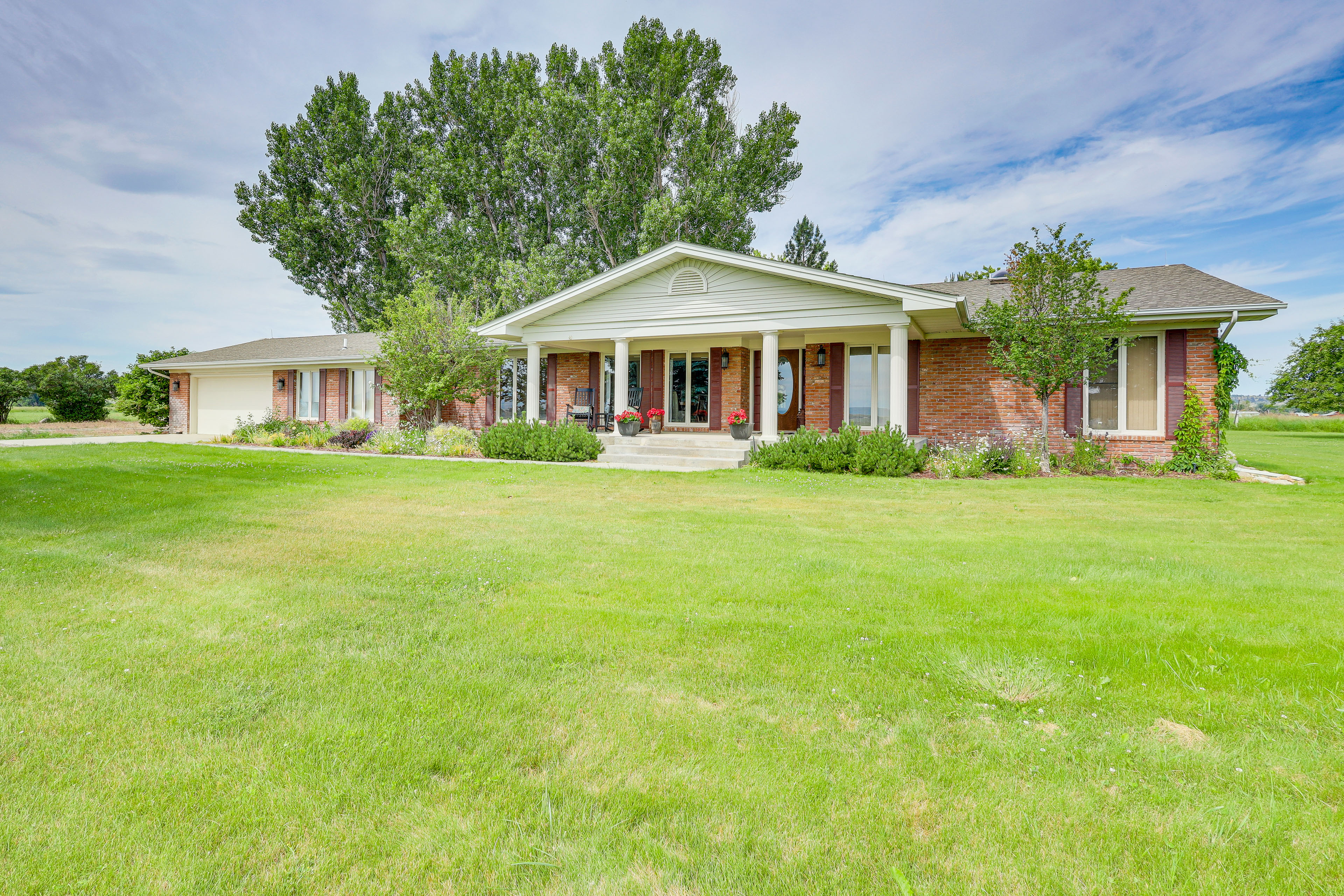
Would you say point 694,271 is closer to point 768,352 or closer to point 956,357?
point 768,352

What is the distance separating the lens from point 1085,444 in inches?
454

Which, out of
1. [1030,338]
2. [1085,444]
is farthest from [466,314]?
[1085,444]

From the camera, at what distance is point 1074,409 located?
12375 millimetres

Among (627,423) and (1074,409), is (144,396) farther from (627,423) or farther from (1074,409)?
(1074,409)

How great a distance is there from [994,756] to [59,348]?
38.7 metres

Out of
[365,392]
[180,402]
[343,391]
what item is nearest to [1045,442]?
[365,392]

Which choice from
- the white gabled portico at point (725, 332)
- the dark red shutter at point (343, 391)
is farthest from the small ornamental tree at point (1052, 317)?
the dark red shutter at point (343, 391)

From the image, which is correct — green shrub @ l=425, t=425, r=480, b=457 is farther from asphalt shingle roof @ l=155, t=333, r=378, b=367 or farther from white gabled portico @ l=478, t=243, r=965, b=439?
asphalt shingle roof @ l=155, t=333, r=378, b=367

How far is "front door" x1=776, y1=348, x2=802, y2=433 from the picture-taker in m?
15.5

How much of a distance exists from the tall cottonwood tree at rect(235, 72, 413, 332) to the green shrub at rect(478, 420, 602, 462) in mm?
15867

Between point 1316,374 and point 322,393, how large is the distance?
55.3 meters

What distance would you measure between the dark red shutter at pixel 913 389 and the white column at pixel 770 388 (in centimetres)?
330

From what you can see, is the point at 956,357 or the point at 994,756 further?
the point at 956,357

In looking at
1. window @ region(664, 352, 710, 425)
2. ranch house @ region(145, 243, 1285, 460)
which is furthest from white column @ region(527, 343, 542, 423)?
window @ region(664, 352, 710, 425)
